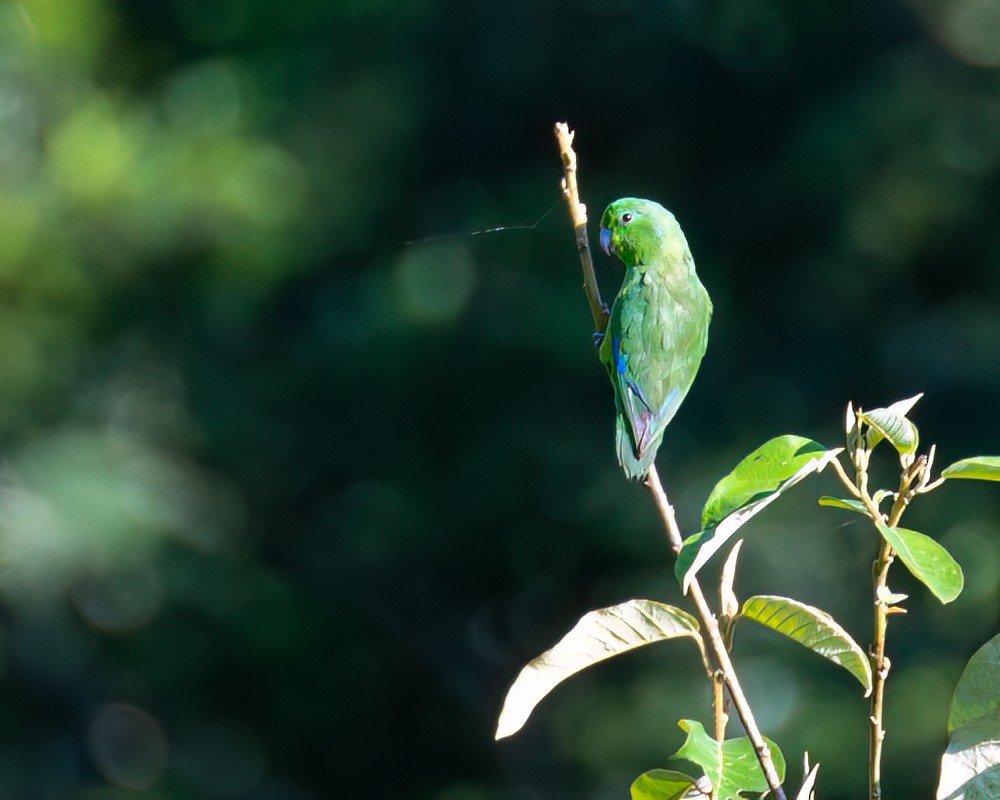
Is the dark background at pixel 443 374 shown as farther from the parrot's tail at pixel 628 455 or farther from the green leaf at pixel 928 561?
the green leaf at pixel 928 561

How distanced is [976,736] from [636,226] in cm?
148

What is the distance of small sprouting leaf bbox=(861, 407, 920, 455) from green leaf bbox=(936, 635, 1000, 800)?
15 centimetres

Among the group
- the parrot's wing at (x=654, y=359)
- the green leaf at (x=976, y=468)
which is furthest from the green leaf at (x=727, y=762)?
the parrot's wing at (x=654, y=359)

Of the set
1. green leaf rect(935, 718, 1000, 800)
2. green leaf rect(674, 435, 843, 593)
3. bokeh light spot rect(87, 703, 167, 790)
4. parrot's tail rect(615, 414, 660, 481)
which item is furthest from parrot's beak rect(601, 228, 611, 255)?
bokeh light spot rect(87, 703, 167, 790)

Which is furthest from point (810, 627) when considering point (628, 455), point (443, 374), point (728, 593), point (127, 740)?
point (127, 740)

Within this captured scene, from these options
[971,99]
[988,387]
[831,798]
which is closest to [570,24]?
[971,99]

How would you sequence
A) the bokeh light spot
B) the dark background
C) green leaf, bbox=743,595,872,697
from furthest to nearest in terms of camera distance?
1. the bokeh light spot
2. the dark background
3. green leaf, bbox=743,595,872,697

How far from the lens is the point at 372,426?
625 cm

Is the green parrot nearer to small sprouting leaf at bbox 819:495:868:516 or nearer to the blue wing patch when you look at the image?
the blue wing patch

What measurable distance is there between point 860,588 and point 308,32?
3664 millimetres

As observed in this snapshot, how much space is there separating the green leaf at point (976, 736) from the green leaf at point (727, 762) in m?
0.12

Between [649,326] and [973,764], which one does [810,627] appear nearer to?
[973,764]

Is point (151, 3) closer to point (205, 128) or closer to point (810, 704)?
point (205, 128)

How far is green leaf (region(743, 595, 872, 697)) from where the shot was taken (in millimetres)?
1014
